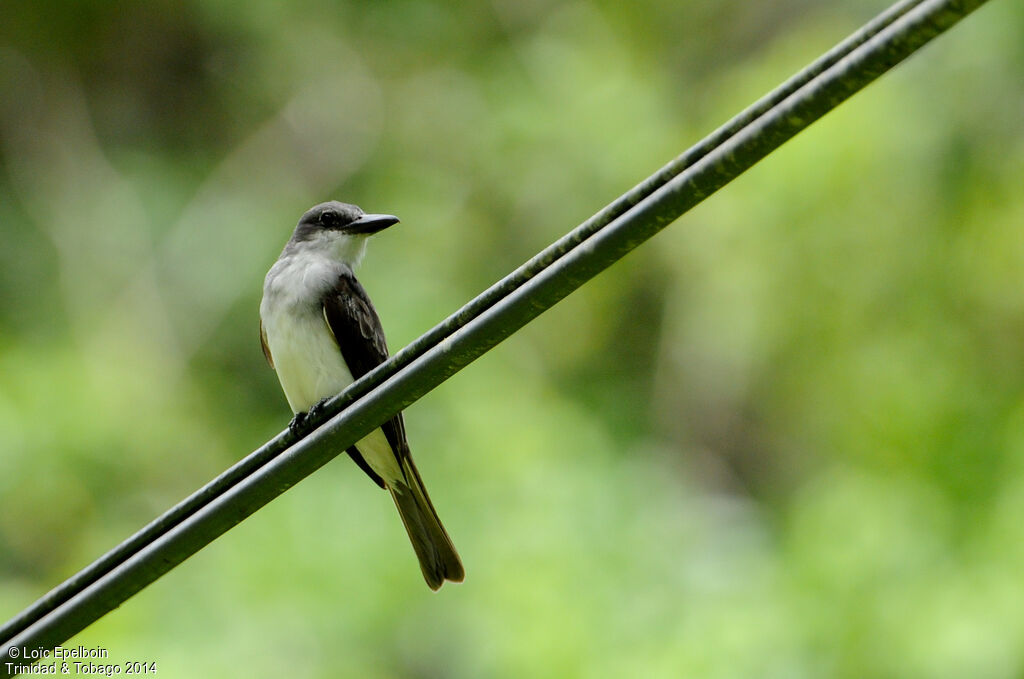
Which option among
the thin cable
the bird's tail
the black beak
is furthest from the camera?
the black beak

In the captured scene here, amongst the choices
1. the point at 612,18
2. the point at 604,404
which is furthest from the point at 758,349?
the point at 612,18

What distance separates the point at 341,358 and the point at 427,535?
0.70 m

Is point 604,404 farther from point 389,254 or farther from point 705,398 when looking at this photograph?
point 389,254

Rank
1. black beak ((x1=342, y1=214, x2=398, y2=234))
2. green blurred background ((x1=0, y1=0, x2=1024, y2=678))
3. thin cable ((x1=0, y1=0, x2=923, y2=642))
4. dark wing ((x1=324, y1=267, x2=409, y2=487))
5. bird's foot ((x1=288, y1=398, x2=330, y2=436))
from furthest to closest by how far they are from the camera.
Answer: green blurred background ((x1=0, y1=0, x2=1024, y2=678)) → black beak ((x1=342, y1=214, x2=398, y2=234)) → dark wing ((x1=324, y1=267, x2=409, y2=487)) → bird's foot ((x1=288, y1=398, x2=330, y2=436)) → thin cable ((x1=0, y1=0, x2=923, y2=642))

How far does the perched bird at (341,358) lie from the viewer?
14.1 ft

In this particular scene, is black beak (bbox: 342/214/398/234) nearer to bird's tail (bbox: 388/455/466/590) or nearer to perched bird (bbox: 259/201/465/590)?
perched bird (bbox: 259/201/465/590)

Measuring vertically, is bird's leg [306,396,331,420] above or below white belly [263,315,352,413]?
below

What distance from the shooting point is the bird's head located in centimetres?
480

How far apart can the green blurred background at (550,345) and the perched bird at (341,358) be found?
151cm

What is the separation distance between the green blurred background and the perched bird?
151 cm

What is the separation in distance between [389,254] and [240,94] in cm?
331

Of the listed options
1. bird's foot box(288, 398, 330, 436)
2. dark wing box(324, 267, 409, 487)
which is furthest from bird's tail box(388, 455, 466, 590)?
bird's foot box(288, 398, 330, 436)

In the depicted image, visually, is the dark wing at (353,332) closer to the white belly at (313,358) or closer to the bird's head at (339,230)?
the white belly at (313,358)

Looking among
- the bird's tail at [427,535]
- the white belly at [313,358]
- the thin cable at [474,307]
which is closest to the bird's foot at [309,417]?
the white belly at [313,358]
